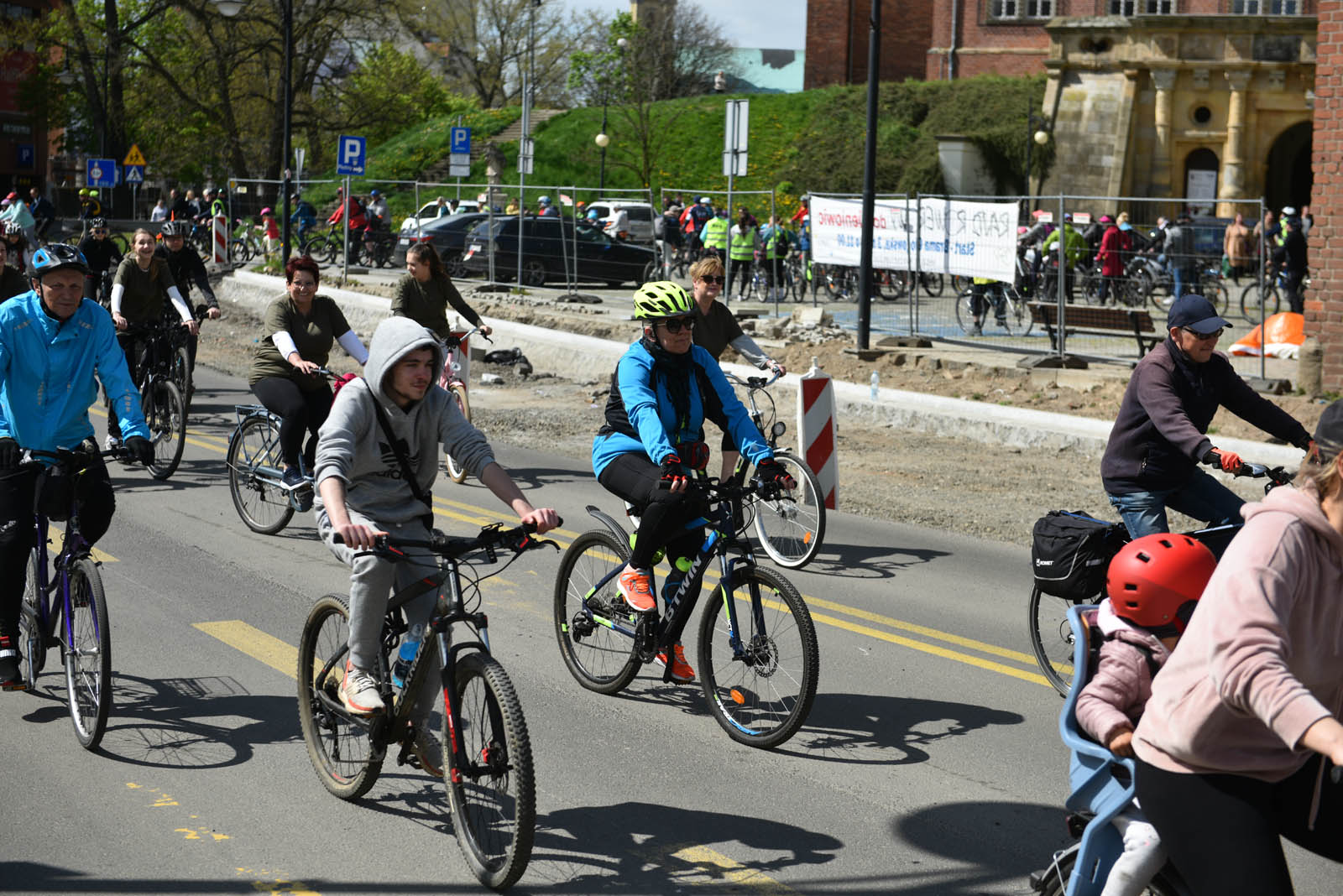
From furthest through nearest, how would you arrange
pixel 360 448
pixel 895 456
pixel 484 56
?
pixel 484 56, pixel 895 456, pixel 360 448

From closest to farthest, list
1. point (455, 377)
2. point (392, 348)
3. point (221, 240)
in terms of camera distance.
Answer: point (392, 348), point (455, 377), point (221, 240)

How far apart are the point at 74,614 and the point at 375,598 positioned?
5.76 ft

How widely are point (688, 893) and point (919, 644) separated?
3297mm

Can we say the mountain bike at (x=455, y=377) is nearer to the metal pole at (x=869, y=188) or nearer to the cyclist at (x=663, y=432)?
the cyclist at (x=663, y=432)

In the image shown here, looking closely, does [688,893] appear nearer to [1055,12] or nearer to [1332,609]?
[1332,609]

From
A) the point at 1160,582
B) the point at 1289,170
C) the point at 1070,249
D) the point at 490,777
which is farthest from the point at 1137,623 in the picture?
the point at 1289,170

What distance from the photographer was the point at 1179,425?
6477 millimetres

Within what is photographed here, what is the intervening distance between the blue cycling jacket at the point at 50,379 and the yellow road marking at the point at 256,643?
139cm

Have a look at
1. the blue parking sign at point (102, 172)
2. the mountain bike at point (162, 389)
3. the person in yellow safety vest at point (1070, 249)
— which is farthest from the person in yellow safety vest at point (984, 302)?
the blue parking sign at point (102, 172)

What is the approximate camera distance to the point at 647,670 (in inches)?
280

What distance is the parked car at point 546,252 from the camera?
29141 millimetres

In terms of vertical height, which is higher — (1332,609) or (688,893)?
(1332,609)

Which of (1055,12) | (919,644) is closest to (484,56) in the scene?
(1055,12)

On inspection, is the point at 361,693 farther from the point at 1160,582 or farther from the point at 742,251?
the point at 742,251
